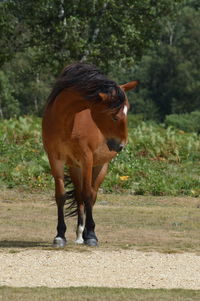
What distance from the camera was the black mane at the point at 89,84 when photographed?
424 inches

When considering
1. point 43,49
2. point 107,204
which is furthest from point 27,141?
point 43,49

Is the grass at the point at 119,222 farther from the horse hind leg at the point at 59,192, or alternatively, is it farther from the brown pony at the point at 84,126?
the brown pony at the point at 84,126

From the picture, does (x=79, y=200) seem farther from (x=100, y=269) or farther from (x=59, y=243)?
(x=100, y=269)

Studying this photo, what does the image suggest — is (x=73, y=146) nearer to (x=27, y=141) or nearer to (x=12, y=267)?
(x=12, y=267)

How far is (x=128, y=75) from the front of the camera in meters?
79.0

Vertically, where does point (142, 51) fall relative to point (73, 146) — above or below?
below

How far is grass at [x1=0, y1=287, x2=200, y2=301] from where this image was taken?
8070 millimetres

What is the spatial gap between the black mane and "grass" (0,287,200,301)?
9.77 ft

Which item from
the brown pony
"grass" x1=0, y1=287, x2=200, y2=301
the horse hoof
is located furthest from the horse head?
"grass" x1=0, y1=287, x2=200, y2=301

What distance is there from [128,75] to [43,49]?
4509 cm

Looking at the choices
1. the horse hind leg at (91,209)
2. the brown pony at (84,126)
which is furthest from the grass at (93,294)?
the horse hind leg at (91,209)

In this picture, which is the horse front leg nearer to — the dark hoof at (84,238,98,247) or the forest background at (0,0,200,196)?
the dark hoof at (84,238,98,247)

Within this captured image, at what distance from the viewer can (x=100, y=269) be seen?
959 centimetres

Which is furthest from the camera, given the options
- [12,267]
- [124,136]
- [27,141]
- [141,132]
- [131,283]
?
[141,132]
